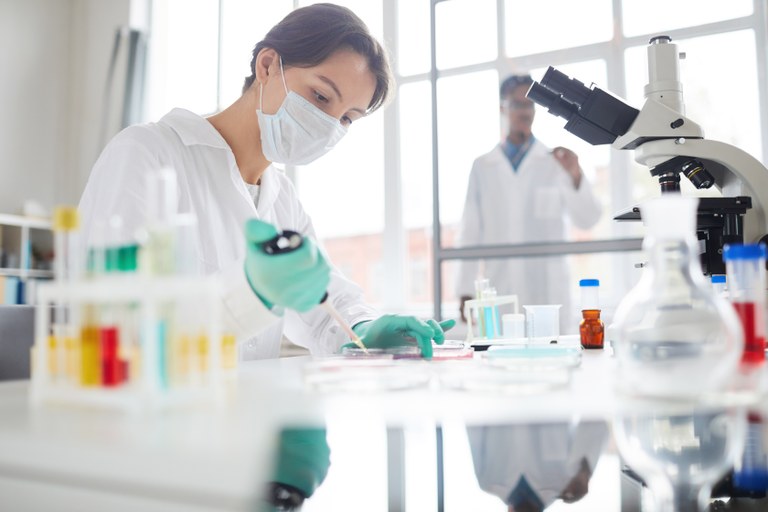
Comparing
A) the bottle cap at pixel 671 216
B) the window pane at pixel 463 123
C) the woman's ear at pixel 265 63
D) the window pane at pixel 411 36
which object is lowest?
the bottle cap at pixel 671 216

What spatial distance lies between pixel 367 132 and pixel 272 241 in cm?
371

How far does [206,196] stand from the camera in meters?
1.53

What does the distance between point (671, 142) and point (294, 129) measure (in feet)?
2.94

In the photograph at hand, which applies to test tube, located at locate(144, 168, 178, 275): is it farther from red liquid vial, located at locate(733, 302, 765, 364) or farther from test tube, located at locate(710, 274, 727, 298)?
test tube, located at locate(710, 274, 727, 298)

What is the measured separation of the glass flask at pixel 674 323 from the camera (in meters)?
0.59

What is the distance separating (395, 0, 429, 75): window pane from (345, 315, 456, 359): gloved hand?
3265 millimetres

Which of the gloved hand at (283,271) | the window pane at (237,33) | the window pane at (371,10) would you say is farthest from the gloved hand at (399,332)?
the window pane at (237,33)

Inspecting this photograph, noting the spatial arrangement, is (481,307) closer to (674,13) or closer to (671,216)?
(671,216)

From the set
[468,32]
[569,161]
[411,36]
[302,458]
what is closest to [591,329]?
[302,458]

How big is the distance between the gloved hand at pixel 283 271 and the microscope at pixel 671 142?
0.81 meters

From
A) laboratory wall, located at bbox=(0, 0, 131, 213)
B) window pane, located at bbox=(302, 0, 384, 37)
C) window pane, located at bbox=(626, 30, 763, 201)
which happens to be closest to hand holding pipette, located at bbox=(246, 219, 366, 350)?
window pane, located at bbox=(626, 30, 763, 201)

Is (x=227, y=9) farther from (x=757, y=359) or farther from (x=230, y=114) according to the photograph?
(x=757, y=359)

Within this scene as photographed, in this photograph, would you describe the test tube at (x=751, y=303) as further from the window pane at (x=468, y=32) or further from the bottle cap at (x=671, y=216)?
the window pane at (x=468, y=32)

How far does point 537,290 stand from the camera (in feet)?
11.2
